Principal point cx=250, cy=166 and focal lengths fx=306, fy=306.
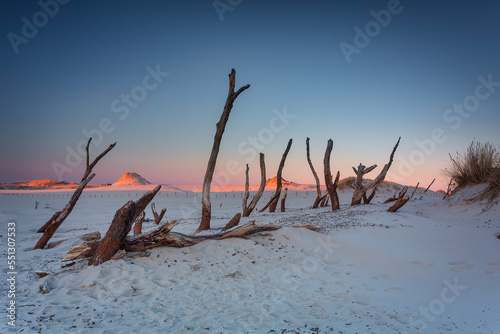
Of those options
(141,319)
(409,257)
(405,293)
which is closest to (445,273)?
(409,257)

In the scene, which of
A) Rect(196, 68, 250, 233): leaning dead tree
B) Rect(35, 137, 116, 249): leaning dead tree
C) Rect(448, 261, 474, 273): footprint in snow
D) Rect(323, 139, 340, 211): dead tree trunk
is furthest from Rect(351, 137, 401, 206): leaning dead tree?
Rect(35, 137, 116, 249): leaning dead tree

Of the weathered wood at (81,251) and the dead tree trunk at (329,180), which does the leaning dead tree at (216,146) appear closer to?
the weathered wood at (81,251)

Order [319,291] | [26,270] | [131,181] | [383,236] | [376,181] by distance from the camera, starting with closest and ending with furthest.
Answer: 1. [319,291]
2. [26,270]
3. [383,236]
4. [376,181]
5. [131,181]

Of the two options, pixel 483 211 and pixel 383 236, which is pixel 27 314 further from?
pixel 483 211

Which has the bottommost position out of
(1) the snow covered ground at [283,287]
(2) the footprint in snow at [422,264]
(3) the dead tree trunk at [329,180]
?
(1) the snow covered ground at [283,287]

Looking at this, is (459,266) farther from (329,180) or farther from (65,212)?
(65,212)

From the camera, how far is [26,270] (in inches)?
254

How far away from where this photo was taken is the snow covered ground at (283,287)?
3891 mm

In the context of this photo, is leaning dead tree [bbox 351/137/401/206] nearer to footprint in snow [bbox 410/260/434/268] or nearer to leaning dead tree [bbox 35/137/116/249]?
footprint in snow [bbox 410/260/434/268]

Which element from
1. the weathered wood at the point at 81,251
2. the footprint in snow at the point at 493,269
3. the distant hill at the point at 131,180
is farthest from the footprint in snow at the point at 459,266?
the distant hill at the point at 131,180

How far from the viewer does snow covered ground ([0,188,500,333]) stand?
3891 mm

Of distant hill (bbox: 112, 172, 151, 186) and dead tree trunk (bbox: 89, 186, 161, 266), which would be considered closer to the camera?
dead tree trunk (bbox: 89, 186, 161, 266)

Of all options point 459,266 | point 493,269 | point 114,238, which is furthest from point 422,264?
point 114,238

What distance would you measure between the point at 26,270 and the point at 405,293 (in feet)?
24.5
